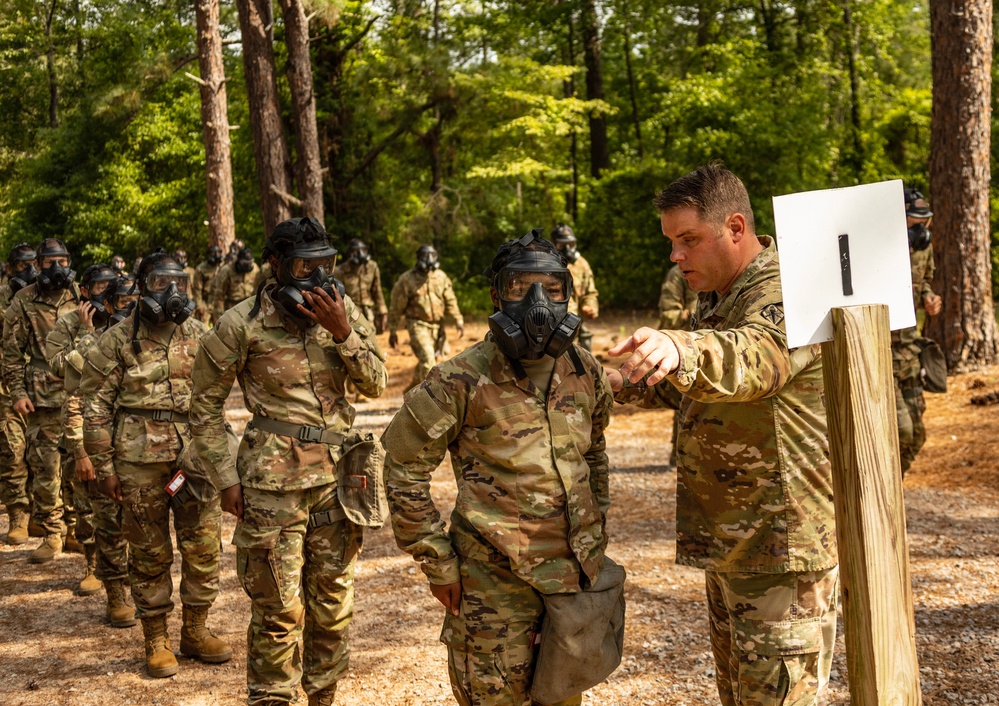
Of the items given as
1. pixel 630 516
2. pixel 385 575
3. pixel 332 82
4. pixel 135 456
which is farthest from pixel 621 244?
pixel 135 456

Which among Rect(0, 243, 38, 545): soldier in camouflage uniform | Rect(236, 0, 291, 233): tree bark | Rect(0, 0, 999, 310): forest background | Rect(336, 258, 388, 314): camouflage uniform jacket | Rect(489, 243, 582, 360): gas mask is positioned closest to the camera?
Rect(489, 243, 582, 360): gas mask

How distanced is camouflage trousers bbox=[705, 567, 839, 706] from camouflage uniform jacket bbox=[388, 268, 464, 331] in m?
12.5

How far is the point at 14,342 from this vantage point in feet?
32.9

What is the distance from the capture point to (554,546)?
3869 millimetres

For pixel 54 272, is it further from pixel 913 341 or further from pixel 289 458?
pixel 913 341

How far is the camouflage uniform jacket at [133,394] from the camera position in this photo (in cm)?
670

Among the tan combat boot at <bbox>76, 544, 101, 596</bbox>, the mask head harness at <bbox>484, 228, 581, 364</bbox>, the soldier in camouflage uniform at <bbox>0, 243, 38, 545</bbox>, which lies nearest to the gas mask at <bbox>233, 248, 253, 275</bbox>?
the soldier in camouflage uniform at <bbox>0, 243, 38, 545</bbox>

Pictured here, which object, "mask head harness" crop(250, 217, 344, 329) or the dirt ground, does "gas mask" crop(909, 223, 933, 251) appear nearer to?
the dirt ground

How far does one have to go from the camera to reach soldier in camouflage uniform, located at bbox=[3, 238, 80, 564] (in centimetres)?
955

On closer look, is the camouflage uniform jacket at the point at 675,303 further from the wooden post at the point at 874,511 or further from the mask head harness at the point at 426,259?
the wooden post at the point at 874,511

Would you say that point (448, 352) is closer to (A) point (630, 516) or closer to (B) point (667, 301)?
(B) point (667, 301)

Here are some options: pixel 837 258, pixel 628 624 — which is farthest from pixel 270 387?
pixel 837 258

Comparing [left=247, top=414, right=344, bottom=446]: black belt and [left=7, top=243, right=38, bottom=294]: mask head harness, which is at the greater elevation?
[left=7, top=243, right=38, bottom=294]: mask head harness

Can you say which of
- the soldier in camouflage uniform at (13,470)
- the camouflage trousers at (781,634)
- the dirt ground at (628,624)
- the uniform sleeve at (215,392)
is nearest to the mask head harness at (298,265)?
the uniform sleeve at (215,392)
